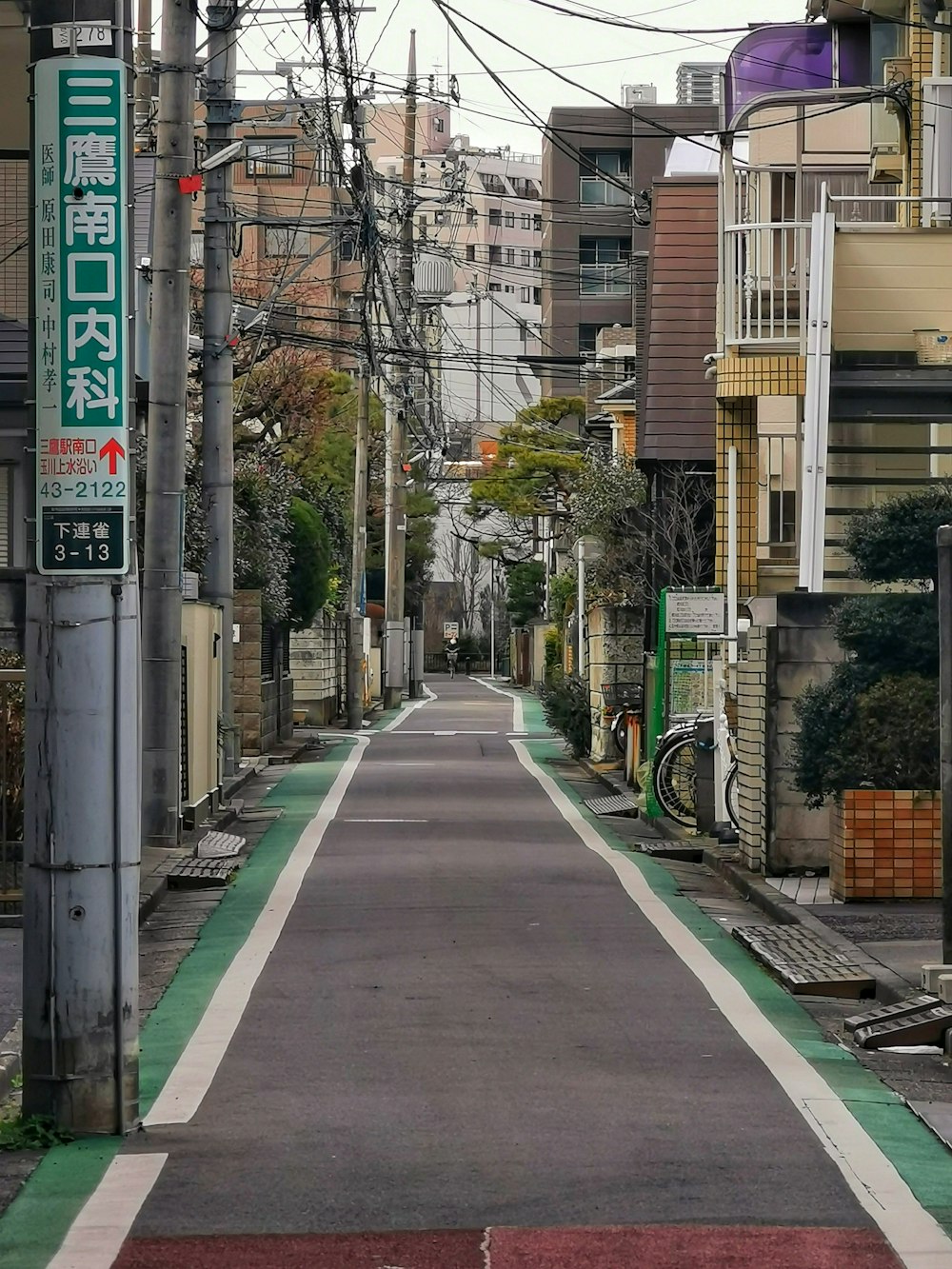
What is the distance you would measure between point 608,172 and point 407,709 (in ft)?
85.2

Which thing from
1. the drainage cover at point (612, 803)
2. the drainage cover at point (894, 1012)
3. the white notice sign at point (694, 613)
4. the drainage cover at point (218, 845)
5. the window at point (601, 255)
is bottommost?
the drainage cover at point (612, 803)

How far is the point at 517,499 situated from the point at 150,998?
5014cm

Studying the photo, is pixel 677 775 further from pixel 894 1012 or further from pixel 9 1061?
pixel 9 1061

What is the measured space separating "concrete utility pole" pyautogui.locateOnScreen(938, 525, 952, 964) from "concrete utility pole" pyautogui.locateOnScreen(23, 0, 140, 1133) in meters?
4.09

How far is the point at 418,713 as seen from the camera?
47.4 meters

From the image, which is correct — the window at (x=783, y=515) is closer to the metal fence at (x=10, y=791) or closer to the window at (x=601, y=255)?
the metal fence at (x=10, y=791)

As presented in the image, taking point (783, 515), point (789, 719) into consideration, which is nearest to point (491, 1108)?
point (789, 719)

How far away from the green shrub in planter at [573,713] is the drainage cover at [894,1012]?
19763 mm

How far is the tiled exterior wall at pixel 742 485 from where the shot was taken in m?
19.9

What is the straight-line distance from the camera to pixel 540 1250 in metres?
5.44

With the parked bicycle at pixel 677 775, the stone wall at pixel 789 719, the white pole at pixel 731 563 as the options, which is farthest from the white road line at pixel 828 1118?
the white pole at pixel 731 563

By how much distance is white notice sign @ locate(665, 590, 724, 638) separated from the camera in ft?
59.2

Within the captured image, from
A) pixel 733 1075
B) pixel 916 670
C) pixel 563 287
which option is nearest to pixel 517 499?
pixel 563 287

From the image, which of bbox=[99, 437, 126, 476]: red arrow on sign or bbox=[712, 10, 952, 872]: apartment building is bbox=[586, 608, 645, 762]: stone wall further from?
bbox=[99, 437, 126, 476]: red arrow on sign
